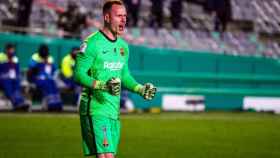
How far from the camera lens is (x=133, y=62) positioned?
86.8 ft

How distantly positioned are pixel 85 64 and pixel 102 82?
24 cm

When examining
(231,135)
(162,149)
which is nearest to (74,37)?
(231,135)

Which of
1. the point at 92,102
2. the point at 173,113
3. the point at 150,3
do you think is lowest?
the point at 173,113

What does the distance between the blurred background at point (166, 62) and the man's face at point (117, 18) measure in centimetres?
1079

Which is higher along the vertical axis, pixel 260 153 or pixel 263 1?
pixel 263 1

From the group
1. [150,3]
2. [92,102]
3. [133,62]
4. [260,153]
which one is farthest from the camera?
[150,3]

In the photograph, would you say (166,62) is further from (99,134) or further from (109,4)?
(99,134)

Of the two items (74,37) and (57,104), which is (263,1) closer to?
(74,37)

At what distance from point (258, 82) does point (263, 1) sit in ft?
14.1

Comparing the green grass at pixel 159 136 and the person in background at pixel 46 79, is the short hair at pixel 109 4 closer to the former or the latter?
the green grass at pixel 159 136

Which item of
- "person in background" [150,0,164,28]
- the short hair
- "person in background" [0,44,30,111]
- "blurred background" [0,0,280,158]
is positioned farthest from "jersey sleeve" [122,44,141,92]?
"person in background" [150,0,164,28]

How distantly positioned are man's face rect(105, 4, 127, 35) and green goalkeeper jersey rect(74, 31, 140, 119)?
163mm

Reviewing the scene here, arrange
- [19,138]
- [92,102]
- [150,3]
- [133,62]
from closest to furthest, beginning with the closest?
[92,102], [19,138], [133,62], [150,3]

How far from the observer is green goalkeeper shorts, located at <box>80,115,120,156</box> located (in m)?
6.99
